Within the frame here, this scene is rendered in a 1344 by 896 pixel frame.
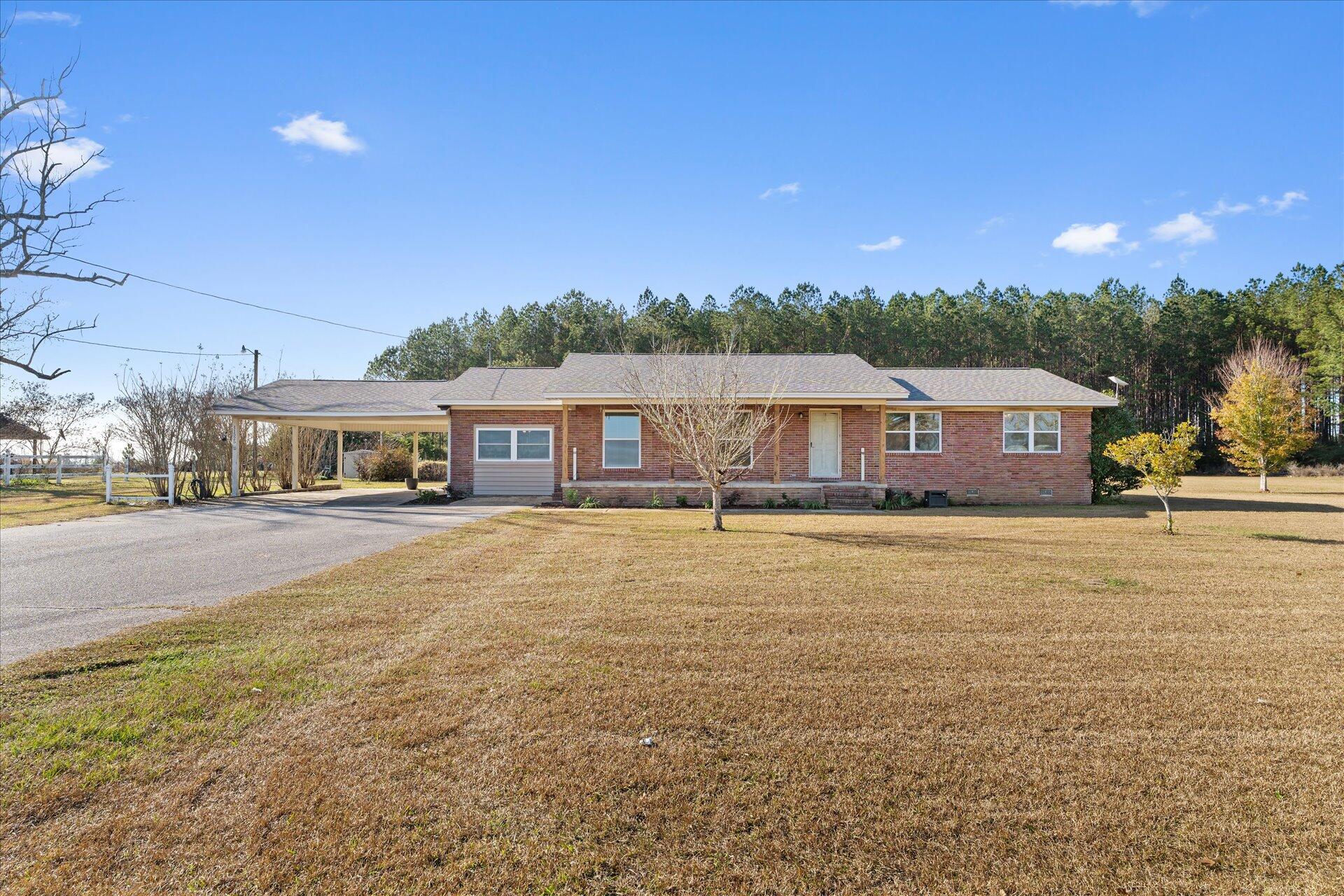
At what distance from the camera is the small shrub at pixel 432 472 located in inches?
1192

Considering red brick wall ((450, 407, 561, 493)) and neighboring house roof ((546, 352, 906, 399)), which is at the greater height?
neighboring house roof ((546, 352, 906, 399))

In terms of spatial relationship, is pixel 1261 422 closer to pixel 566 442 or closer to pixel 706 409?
pixel 706 409

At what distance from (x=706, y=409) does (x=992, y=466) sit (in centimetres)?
1104

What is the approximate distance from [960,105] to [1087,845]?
58.6 ft

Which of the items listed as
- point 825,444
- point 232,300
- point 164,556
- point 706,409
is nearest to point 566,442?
point 706,409

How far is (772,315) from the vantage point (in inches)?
1882

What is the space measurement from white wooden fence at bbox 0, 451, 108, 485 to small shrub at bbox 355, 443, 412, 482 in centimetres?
955

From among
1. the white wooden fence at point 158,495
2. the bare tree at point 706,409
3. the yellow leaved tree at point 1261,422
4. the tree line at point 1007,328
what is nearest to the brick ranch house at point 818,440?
the bare tree at point 706,409

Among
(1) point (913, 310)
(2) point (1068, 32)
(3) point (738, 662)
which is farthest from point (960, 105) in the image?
(1) point (913, 310)

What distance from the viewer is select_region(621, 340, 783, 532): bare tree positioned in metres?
12.7

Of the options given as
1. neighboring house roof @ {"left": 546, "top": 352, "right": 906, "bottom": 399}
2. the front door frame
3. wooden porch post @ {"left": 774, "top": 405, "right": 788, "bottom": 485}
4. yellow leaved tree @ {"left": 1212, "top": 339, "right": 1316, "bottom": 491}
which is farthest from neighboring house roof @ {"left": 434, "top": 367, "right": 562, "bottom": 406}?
yellow leaved tree @ {"left": 1212, "top": 339, "right": 1316, "bottom": 491}

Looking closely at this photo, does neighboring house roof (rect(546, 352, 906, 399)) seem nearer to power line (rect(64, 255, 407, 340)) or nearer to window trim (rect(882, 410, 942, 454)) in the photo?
window trim (rect(882, 410, 942, 454))

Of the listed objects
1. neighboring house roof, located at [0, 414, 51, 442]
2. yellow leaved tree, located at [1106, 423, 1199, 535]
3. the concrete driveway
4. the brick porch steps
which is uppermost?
neighboring house roof, located at [0, 414, 51, 442]

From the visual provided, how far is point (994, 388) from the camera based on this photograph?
20.4 meters
